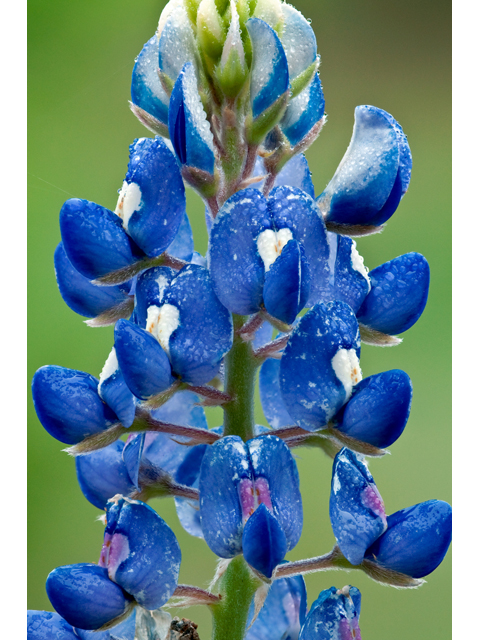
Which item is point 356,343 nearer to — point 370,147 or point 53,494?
point 370,147

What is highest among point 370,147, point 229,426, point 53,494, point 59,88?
point 59,88

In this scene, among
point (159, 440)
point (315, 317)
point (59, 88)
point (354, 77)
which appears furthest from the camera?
point (354, 77)

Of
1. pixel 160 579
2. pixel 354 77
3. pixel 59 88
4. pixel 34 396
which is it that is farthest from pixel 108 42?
pixel 160 579

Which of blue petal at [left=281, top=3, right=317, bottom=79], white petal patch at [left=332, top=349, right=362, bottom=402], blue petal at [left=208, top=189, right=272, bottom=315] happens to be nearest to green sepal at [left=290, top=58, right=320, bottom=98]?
blue petal at [left=281, top=3, right=317, bottom=79]

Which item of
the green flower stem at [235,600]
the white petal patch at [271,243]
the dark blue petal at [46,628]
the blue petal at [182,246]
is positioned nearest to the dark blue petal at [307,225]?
the white petal patch at [271,243]

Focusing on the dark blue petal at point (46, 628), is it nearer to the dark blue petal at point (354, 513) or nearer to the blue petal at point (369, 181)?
the dark blue petal at point (354, 513)
